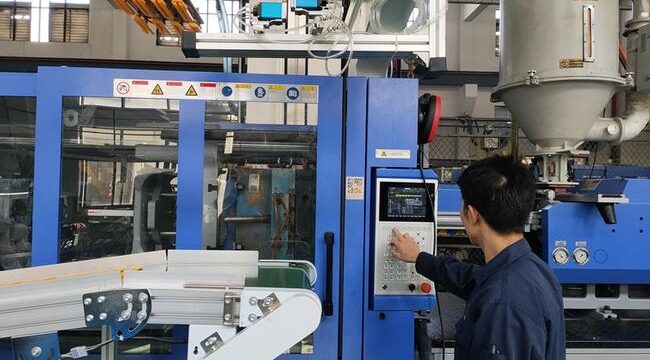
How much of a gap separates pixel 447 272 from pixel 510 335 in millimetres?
487

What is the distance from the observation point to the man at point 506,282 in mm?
990

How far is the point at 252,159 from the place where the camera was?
1780mm

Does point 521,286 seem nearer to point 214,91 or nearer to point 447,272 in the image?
point 447,272

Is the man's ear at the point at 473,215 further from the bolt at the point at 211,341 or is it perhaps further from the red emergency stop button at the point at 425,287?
the bolt at the point at 211,341

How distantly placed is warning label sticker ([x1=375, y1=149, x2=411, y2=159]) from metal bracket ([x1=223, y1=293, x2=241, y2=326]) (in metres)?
0.86

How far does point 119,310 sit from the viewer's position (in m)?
0.92

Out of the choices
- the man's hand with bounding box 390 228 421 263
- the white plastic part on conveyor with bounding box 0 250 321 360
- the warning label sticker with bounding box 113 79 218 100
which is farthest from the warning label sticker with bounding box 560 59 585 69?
the white plastic part on conveyor with bounding box 0 250 321 360

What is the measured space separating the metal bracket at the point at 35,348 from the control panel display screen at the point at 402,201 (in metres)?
1.05

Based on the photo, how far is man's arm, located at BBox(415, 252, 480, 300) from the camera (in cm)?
147

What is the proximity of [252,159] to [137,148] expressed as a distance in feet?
1.47

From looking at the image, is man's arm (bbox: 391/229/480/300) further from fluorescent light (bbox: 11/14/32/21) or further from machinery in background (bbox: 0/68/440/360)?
fluorescent light (bbox: 11/14/32/21)

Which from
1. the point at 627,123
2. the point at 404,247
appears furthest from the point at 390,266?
the point at 627,123

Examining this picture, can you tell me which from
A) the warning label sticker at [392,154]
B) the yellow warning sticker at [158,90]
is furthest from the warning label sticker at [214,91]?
the warning label sticker at [392,154]

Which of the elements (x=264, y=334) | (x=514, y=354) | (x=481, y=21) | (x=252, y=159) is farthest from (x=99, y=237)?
(x=481, y=21)
